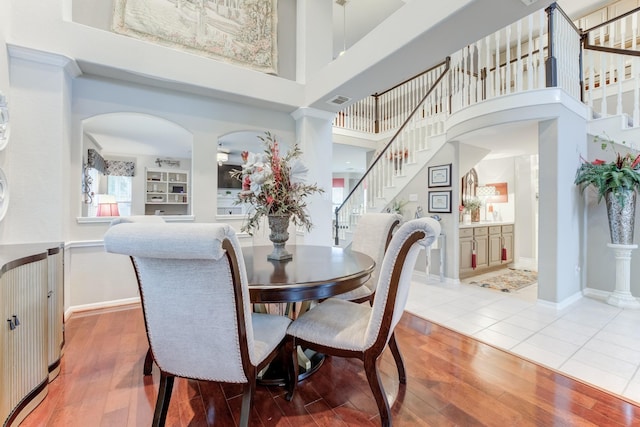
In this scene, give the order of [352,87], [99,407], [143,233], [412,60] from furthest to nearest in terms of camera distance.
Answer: [352,87] < [412,60] < [99,407] < [143,233]

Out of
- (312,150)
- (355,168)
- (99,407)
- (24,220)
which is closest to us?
(99,407)

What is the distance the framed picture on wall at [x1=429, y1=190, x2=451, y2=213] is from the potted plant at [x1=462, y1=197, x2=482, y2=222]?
125 centimetres

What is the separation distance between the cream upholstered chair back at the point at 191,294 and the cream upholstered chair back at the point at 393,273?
0.56 m

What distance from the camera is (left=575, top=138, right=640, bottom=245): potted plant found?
9.78 feet

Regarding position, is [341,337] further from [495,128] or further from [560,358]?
[495,128]

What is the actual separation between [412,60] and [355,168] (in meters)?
7.22

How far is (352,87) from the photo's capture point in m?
3.11

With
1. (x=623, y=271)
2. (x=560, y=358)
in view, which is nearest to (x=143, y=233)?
(x=560, y=358)

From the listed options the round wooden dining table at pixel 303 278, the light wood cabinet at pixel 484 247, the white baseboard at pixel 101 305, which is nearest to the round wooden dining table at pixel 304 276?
the round wooden dining table at pixel 303 278

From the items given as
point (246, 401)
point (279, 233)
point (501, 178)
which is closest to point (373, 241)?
point (279, 233)

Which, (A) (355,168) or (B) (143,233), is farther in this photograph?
(A) (355,168)

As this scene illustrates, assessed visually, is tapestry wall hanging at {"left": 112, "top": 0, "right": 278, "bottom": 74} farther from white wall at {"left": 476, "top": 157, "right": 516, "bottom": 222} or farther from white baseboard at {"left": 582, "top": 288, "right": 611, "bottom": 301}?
white wall at {"left": 476, "top": 157, "right": 516, "bottom": 222}

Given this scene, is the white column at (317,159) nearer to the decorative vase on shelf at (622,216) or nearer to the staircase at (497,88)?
the staircase at (497,88)

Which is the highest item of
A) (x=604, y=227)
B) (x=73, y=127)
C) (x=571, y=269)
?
(x=73, y=127)
